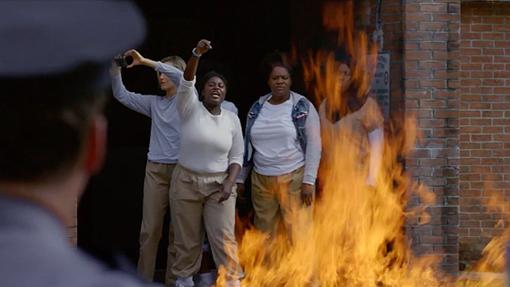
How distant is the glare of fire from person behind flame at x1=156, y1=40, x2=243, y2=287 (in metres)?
0.46

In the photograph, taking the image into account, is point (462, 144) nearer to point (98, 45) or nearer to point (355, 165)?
point (355, 165)

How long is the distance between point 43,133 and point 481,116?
836cm

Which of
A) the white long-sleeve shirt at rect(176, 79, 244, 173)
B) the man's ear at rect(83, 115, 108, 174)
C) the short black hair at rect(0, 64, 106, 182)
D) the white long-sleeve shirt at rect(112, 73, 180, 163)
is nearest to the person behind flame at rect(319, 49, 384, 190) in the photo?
the white long-sleeve shirt at rect(176, 79, 244, 173)

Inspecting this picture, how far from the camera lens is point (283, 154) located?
27.8ft

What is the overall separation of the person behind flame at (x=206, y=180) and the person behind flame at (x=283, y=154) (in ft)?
0.99

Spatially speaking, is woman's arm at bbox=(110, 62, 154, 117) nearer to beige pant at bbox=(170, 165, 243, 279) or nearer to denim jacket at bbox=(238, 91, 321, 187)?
beige pant at bbox=(170, 165, 243, 279)

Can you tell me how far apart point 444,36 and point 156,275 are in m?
3.11

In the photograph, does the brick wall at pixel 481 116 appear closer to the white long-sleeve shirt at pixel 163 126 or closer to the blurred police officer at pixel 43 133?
the white long-sleeve shirt at pixel 163 126

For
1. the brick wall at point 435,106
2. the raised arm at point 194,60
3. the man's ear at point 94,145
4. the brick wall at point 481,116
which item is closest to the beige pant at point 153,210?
the raised arm at point 194,60

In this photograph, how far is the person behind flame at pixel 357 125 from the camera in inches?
347

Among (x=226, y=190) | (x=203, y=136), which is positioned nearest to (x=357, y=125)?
(x=226, y=190)

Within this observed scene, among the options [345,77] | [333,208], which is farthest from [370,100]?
[333,208]

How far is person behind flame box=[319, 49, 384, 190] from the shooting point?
8820mm

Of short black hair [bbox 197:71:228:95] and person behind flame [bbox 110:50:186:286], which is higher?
short black hair [bbox 197:71:228:95]
